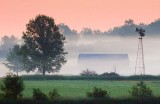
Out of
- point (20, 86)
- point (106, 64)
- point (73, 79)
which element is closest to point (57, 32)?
point (73, 79)

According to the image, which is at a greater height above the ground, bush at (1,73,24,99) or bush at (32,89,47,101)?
bush at (1,73,24,99)

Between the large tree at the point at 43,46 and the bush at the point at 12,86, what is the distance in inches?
3178

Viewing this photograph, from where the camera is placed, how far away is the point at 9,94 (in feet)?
141

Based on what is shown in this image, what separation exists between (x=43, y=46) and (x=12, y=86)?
272ft

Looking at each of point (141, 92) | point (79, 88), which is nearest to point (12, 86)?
point (141, 92)

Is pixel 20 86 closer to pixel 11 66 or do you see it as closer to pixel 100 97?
pixel 100 97

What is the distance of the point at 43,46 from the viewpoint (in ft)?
414

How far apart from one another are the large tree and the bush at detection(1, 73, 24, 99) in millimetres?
80718

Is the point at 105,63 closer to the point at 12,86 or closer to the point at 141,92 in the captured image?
the point at 141,92

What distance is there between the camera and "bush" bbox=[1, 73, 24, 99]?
43172mm

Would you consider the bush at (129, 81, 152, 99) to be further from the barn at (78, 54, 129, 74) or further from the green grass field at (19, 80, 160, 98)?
the barn at (78, 54, 129, 74)

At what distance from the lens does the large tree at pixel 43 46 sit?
412 feet

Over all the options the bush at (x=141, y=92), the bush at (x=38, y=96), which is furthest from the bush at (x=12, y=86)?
the bush at (x=141, y=92)

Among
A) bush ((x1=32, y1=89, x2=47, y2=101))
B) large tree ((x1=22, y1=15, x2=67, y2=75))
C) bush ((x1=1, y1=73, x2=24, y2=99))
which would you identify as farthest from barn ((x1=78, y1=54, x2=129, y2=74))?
bush ((x1=32, y1=89, x2=47, y2=101))
